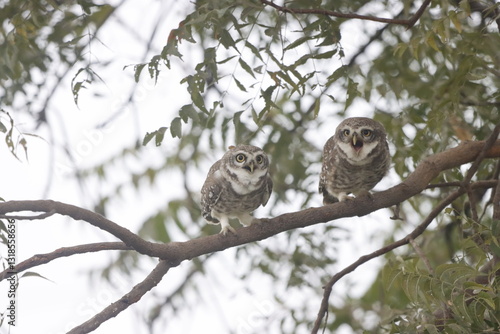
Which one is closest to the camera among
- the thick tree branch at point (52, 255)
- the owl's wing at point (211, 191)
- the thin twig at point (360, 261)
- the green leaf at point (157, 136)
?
the thick tree branch at point (52, 255)

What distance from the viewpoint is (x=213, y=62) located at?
2332 mm

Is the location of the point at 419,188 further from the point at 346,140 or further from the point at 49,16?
the point at 49,16

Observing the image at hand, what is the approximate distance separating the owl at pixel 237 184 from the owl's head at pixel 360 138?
1.13ft

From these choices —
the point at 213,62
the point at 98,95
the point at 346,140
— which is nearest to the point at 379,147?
the point at 346,140

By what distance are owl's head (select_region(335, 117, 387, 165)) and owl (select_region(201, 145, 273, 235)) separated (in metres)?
0.35

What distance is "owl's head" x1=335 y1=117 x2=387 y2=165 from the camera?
296cm

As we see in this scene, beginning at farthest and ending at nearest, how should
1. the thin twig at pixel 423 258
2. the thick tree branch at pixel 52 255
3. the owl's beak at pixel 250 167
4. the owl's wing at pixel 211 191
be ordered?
the owl's wing at pixel 211 191
the owl's beak at pixel 250 167
the thin twig at pixel 423 258
the thick tree branch at pixel 52 255

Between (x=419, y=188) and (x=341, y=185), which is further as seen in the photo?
(x=341, y=185)

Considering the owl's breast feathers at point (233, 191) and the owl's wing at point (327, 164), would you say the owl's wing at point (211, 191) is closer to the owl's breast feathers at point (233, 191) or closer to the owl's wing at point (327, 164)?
the owl's breast feathers at point (233, 191)

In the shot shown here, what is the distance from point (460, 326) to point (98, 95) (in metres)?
1.62

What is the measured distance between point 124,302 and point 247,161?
984 mm

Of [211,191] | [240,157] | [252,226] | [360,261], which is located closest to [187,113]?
[252,226]

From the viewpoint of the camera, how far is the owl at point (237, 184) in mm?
2920

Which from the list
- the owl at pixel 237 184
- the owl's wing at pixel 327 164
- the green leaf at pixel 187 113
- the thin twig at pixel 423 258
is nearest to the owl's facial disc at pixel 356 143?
the owl's wing at pixel 327 164
